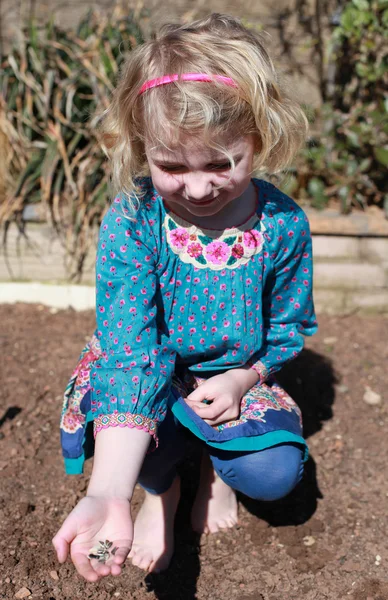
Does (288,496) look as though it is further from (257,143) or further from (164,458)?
(257,143)

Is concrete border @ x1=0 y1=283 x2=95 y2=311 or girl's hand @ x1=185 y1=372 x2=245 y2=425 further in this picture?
concrete border @ x1=0 y1=283 x2=95 y2=311

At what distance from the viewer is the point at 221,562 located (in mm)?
1856

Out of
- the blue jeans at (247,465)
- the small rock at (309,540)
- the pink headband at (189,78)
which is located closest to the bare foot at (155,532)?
the blue jeans at (247,465)

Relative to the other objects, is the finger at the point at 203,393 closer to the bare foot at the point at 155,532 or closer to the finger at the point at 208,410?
the finger at the point at 208,410

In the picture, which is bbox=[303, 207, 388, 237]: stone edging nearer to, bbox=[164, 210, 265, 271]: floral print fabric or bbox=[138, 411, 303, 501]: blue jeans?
bbox=[164, 210, 265, 271]: floral print fabric

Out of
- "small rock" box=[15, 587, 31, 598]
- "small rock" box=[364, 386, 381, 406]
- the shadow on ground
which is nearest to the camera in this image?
"small rock" box=[15, 587, 31, 598]

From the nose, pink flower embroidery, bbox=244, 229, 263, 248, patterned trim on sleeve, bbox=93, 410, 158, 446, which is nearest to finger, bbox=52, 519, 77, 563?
patterned trim on sleeve, bbox=93, 410, 158, 446

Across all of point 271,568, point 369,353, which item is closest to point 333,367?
point 369,353

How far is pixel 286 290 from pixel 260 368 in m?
0.23

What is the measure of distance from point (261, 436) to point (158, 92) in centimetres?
88

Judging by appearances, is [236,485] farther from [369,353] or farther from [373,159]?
[373,159]

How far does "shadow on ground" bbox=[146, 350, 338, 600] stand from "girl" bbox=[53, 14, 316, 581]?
6cm

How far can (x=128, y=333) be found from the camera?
1.59 meters

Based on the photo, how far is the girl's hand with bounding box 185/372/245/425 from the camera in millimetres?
1729
